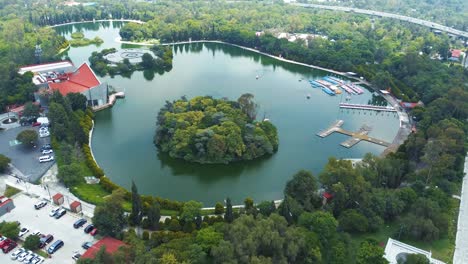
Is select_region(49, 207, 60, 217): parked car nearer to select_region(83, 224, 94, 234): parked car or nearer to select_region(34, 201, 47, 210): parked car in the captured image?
select_region(34, 201, 47, 210): parked car

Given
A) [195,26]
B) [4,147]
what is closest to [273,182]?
[4,147]

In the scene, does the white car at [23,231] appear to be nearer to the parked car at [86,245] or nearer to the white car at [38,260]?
the white car at [38,260]

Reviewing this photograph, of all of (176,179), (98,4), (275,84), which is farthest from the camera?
(98,4)

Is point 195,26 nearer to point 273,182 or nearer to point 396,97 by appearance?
point 396,97

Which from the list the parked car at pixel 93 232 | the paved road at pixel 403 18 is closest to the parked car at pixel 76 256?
the parked car at pixel 93 232

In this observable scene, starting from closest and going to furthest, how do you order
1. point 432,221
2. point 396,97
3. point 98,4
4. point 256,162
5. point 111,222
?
point 111,222 < point 432,221 < point 256,162 < point 396,97 < point 98,4
